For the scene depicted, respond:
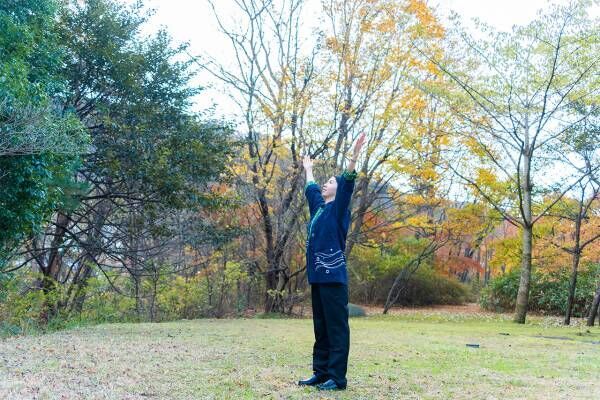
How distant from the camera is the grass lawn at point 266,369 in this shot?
3.59 meters

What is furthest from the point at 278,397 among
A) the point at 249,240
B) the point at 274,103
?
the point at 249,240

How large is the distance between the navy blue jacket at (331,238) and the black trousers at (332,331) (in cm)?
8

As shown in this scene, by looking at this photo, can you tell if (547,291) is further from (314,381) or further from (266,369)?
(314,381)

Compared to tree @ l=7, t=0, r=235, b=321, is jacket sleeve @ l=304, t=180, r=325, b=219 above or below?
below

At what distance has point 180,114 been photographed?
10930 millimetres

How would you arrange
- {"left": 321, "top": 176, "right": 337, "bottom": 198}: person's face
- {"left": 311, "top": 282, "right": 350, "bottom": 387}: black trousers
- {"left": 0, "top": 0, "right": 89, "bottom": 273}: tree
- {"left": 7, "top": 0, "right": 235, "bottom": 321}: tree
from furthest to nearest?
{"left": 7, "top": 0, "right": 235, "bottom": 321}: tree, {"left": 0, "top": 0, "right": 89, "bottom": 273}: tree, {"left": 321, "top": 176, "right": 337, "bottom": 198}: person's face, {"left": 311, "top": 282, "right": 350, "bottom": 387}: black trousers

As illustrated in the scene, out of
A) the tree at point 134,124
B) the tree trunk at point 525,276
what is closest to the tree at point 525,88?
the tree trunk at point 525,276

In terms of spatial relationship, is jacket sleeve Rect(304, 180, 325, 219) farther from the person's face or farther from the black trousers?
the black trousers

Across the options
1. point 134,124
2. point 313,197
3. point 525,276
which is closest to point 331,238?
point 313,197

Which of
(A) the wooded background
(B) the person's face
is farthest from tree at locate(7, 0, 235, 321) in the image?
(B) the person's face

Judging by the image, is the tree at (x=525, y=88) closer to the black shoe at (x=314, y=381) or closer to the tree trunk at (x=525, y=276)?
the tree trunk at (x=525, y=276)

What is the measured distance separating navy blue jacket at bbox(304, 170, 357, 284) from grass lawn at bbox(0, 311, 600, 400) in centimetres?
75

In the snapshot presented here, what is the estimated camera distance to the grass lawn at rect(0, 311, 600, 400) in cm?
359

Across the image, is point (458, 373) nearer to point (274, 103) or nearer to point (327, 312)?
point (327, 312)
